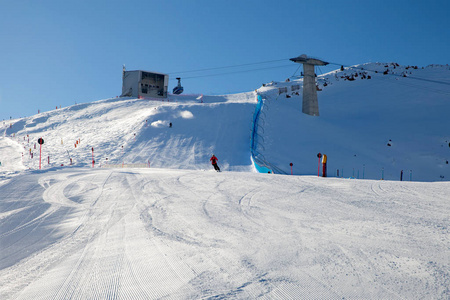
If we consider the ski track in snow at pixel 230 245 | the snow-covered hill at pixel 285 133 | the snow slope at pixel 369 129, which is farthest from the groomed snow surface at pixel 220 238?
the snow slope at pixel 369 129

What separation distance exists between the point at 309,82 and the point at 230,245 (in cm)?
3325

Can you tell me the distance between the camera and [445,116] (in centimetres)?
3559

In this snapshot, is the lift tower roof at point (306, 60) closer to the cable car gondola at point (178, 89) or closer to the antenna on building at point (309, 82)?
the antenna on building at point (309, 82)

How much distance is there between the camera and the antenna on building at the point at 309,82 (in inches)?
1395

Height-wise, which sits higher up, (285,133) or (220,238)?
(285,133)

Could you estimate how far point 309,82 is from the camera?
35844 millimetres

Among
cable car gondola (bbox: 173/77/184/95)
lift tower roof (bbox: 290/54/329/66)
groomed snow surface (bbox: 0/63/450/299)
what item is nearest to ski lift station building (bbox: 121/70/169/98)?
cable car gondola (bbox: 173/77/184/95)

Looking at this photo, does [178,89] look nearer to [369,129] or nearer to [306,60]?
[306,60]

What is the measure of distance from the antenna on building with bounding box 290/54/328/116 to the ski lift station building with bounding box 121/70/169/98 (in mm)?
29253

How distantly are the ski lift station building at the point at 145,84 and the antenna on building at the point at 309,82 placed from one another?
29.3m

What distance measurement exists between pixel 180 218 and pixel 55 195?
4.55 metres

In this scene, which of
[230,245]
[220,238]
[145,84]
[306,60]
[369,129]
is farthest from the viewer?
[145,84]

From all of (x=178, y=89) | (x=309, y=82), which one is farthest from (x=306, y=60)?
(x=178, y=89)

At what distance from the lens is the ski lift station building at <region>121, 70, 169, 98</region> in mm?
57500
